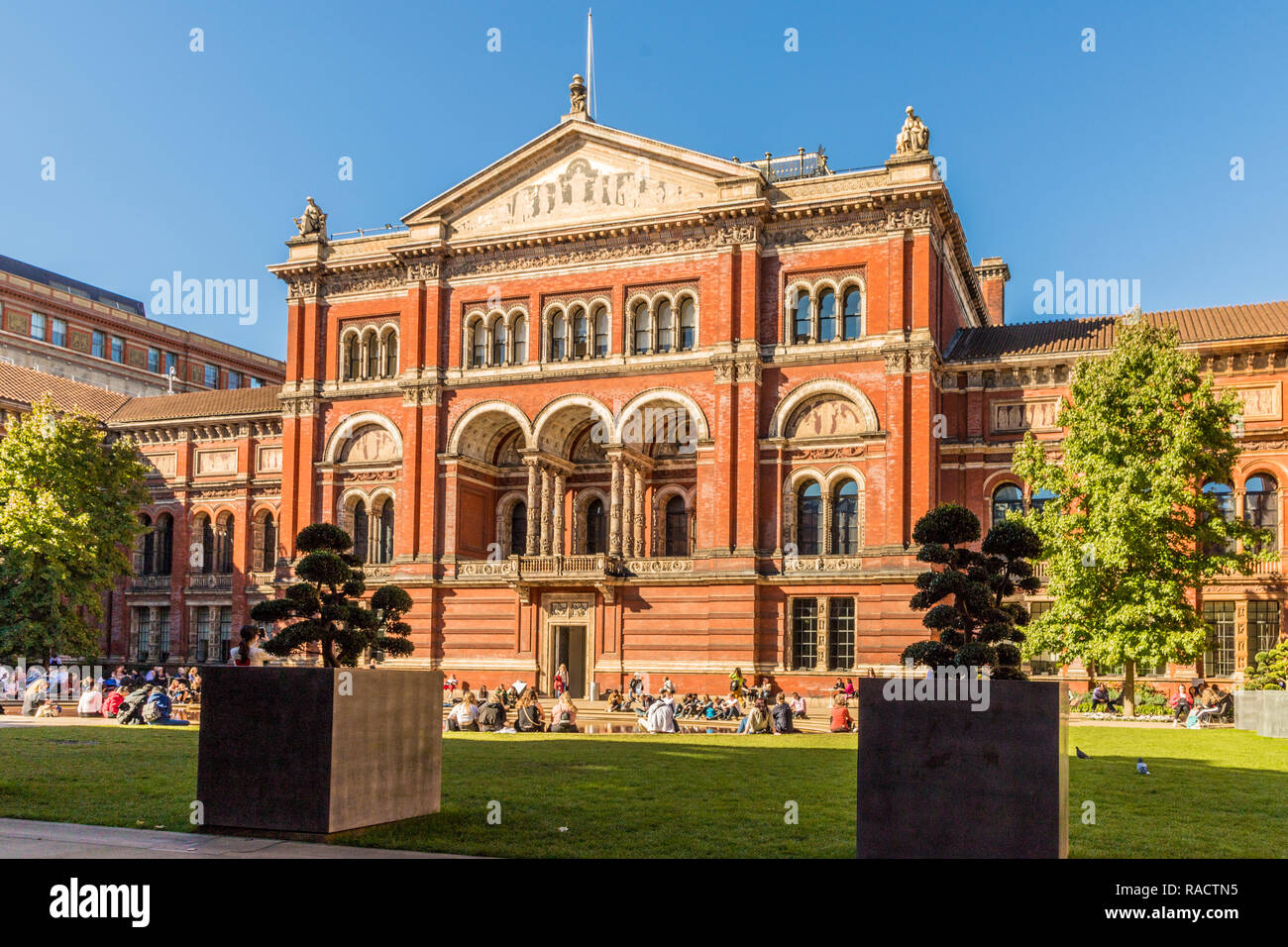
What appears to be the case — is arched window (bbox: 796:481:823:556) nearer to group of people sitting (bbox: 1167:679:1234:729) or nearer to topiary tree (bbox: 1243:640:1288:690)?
group of people sitting (bbox: 1167:679:1234:729)

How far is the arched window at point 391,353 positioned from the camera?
2045 inches

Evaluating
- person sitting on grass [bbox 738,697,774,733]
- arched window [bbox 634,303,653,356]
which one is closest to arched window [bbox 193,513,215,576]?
arched window [bbox 634,303,653,356]

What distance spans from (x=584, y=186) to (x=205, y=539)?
2493 centimetres

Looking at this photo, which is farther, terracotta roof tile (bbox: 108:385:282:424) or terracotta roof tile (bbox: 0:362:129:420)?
terracotta roof tile (bbox: 0:362:129:420)

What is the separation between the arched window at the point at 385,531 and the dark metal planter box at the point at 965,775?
4201 cm

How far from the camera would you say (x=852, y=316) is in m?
45.1

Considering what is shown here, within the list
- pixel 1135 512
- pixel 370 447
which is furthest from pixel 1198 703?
pixel 370 447

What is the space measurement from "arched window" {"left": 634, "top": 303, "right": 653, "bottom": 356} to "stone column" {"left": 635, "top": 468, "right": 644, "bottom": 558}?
4.63 metres

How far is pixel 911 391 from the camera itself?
1699 inches

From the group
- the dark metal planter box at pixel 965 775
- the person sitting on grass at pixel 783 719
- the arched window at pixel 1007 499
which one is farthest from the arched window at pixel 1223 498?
the dark metal planter box at pixel 965 775

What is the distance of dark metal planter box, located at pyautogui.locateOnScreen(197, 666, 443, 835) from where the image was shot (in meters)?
13.2
